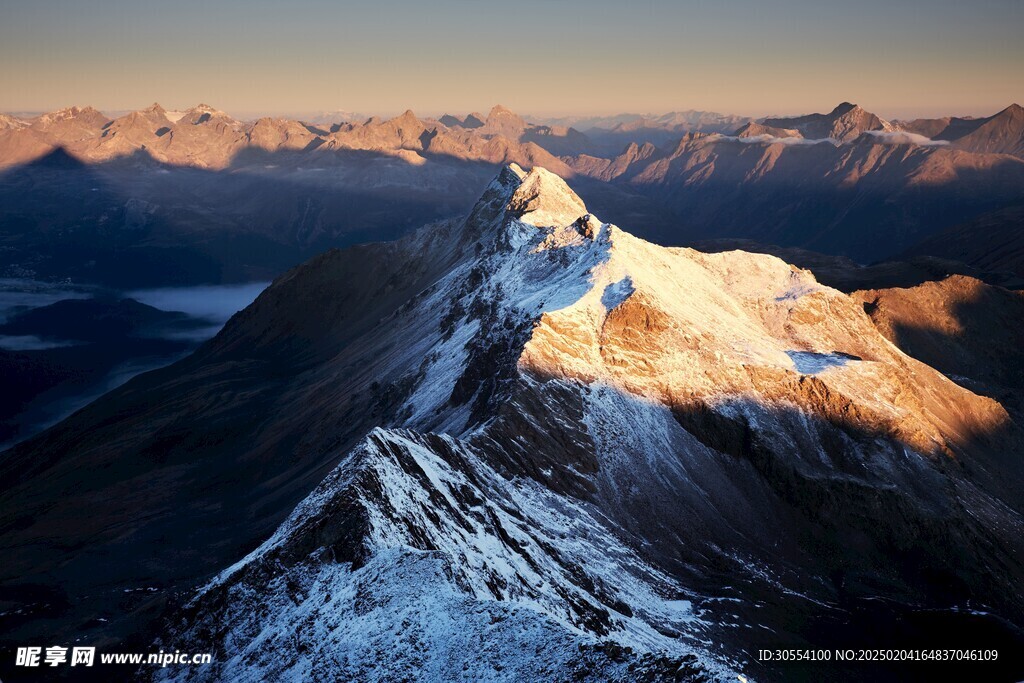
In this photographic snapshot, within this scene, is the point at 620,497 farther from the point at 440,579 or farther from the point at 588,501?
the point at 440,579

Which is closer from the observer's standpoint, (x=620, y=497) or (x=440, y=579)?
(x=440, y=579)

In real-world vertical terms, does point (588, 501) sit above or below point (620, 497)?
above

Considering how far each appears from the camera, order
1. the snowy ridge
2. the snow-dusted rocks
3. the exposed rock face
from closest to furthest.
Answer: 1. the snowy ridge
2. the snow-dusted rocks
3. the exposed rock face

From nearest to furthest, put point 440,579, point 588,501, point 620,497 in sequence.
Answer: point 440,579
point 588,501
point 620,497

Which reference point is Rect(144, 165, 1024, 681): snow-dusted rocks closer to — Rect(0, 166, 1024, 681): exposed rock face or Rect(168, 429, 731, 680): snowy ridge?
Rect(168, 429, 731, 680): snowy ridge

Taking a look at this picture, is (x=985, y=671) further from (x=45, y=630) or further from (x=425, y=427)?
(x=45, y=630)

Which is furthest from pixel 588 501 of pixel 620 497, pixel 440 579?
pixel 440 579

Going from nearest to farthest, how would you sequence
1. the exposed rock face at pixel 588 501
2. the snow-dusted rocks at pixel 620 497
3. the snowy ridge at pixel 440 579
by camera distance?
the snowy ridge at pixel 440 579 → the snow-dusted rocks at pixel 620 497 → the exposed rock face at pixel 588 501

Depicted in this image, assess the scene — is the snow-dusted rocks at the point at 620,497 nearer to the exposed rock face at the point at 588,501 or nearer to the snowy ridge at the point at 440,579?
the snowy ridge at the point at 440,579

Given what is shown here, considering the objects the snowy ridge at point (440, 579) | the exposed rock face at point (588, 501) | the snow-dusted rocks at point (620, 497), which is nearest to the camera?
the snowy ridge at point (440, 579)

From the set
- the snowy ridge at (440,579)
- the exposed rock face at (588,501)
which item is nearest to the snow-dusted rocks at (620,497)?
→ the snowy ridge at (440,579)

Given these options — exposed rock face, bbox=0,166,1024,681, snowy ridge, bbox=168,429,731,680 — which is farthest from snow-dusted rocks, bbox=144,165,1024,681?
exposed rock face, bbox=0,166,1024,681

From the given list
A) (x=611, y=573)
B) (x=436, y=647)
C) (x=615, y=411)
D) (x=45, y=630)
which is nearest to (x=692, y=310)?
(x=615, y=411)
